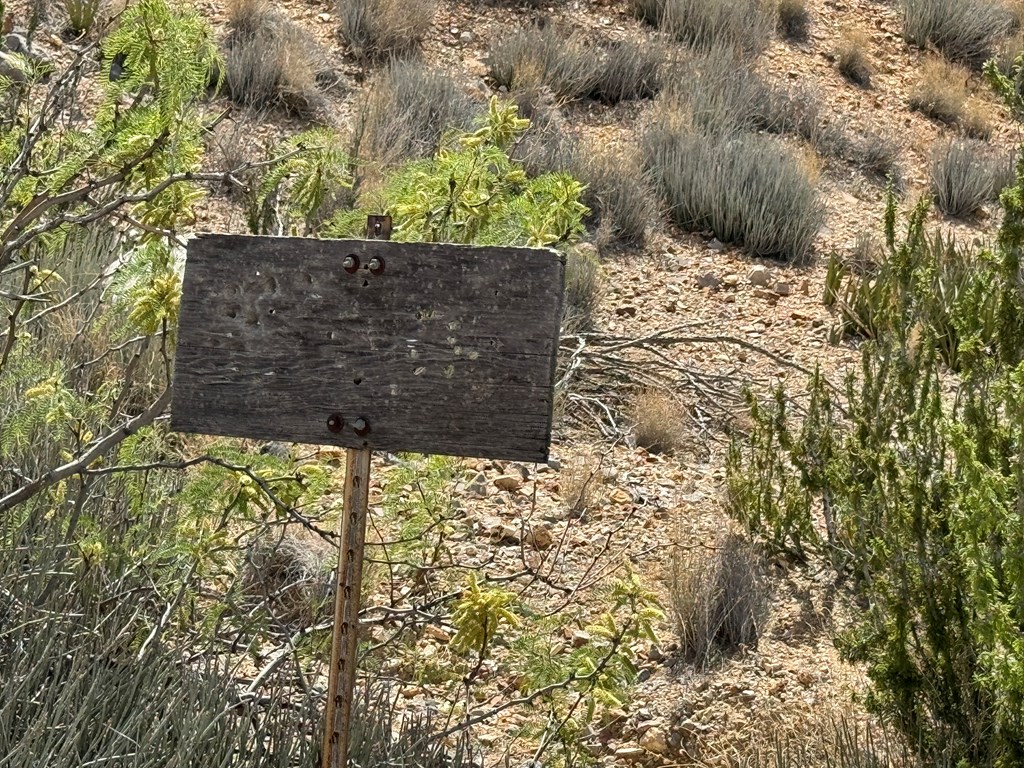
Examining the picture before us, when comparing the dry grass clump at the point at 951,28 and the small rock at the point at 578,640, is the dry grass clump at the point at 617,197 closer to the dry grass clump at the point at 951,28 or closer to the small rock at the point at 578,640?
the small rock at the point at 578,640

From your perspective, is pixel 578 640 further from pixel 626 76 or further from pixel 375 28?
pixel 375 28

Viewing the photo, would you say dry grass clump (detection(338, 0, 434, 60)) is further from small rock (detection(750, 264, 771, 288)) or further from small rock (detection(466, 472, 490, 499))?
small rock (detection(466, 472, 490, 499))

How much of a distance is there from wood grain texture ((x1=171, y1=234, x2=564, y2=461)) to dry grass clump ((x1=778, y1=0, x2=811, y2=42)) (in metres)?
10.1

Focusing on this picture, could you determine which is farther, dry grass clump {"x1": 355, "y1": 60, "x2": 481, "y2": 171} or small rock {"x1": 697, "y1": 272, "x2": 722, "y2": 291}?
dry grass clump {"x1": 355, "y1": 60, "x2": 481, "y2": 171}

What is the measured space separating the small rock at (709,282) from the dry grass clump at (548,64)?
8.90 ft

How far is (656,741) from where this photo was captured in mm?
4059

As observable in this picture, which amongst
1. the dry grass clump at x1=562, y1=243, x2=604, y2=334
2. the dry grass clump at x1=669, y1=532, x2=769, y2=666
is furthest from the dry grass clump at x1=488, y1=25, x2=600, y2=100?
the dry grass clump at x1=669, y1=532, x2=769, y2=666

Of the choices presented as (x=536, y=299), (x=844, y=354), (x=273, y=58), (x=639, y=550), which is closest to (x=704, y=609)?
(x=639, y=550)

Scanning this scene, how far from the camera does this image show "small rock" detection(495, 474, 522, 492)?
5.45 m

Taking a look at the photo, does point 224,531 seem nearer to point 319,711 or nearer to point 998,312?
point 319,711

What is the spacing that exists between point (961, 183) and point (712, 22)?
2.86 metres

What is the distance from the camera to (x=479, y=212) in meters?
3.72

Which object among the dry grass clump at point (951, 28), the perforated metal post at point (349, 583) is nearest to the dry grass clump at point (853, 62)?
the dry grass clump at point (951, 28)

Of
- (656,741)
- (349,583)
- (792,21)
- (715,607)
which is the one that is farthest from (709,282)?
(349,583)
